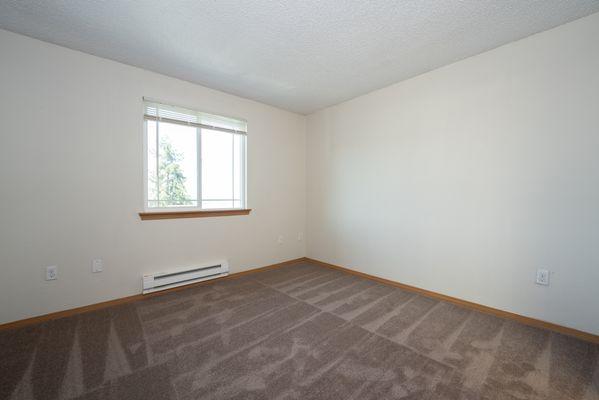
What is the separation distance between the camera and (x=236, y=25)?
187 cm

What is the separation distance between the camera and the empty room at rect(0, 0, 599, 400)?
5.13ft

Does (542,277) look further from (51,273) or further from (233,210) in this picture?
(51,273)

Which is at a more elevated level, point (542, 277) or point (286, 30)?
point (286, 30)

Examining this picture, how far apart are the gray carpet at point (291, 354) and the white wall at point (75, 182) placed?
36 centimetres

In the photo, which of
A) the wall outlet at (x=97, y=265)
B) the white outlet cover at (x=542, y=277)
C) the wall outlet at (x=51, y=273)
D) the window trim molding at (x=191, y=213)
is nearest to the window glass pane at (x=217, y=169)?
the window trim molding at (x=191, y=213)

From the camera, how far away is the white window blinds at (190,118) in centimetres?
262

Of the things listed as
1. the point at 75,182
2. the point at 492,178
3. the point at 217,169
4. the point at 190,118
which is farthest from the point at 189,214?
the point at 492,178

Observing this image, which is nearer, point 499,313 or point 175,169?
point 499,313

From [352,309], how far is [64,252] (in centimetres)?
274

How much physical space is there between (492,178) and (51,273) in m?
4.11

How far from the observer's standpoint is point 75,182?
2207mm

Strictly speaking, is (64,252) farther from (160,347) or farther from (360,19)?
(360,19)

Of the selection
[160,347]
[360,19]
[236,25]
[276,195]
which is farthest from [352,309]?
[236,25]

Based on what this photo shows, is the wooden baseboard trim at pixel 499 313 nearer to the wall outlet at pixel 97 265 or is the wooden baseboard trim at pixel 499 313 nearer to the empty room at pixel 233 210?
the empty room at pixel 233 210
